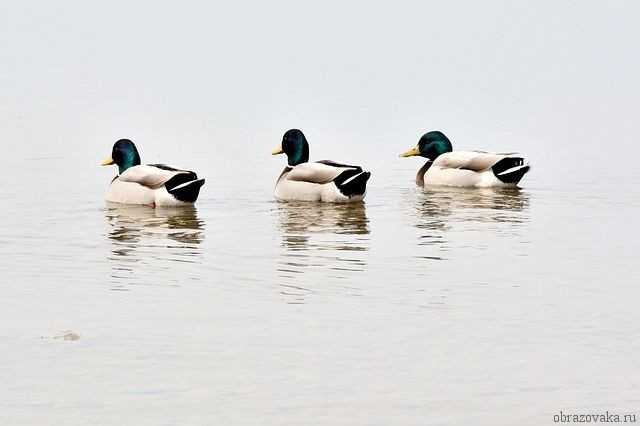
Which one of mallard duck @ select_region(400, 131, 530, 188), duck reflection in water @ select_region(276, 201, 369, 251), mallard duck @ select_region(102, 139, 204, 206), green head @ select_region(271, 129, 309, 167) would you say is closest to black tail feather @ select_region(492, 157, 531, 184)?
mallard duck @ select_region(400, 131, 530, 188)

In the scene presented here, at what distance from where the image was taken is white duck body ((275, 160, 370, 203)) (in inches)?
698

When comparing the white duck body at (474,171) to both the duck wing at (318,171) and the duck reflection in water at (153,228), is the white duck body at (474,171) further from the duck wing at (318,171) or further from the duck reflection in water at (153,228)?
the duck reflection in water at (153,228)


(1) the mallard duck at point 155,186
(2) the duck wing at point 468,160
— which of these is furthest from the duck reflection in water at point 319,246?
(2) the duck wing at point 468,160

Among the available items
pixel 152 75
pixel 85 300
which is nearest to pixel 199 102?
pixel 152 75

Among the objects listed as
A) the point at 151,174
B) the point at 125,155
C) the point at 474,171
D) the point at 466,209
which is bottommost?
the point at 466,209

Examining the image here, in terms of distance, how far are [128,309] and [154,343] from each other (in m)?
1.21

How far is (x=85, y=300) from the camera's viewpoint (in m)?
10.7

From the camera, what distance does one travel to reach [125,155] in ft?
63.3

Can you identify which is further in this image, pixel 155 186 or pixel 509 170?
pixel 509 170

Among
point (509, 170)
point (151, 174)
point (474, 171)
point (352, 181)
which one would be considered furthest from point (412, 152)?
point (151, 174)

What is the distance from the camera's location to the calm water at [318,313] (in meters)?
7.82

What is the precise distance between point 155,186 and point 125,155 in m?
1.83

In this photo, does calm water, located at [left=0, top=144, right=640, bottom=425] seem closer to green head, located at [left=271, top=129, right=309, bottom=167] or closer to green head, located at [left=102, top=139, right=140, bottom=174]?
green head, located at [left=102, top=139, right=140, bottom=174]

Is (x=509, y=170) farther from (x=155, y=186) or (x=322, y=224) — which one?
(x=155, y=186)
